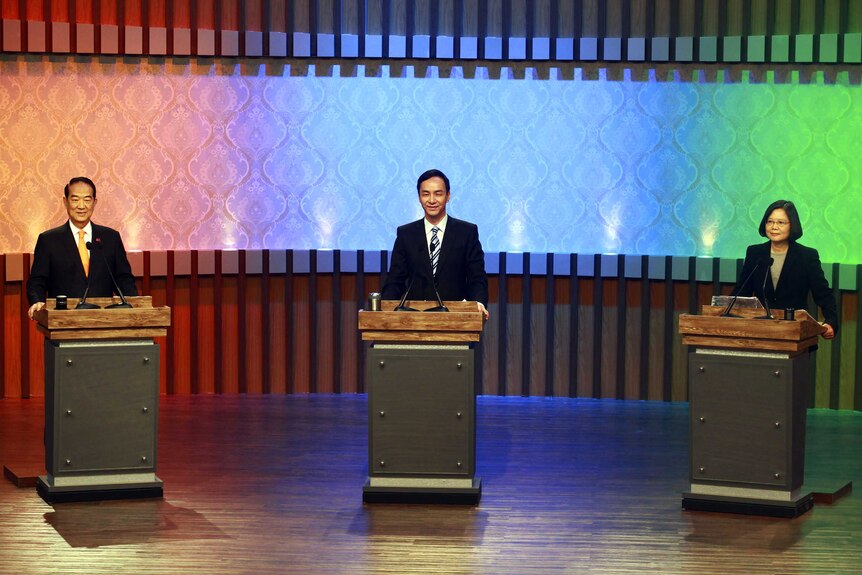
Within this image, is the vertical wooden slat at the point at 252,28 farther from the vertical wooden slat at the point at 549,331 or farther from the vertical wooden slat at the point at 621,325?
the vertical wooden slat at the point at 621,325

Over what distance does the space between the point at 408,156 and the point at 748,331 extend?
365 cm

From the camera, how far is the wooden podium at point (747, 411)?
4883 mm

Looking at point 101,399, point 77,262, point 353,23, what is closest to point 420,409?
point 101,399

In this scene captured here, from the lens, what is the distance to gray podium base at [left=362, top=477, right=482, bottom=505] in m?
5.07

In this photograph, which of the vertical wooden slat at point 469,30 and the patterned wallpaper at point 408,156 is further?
the vertical wooden slat at point 469,30

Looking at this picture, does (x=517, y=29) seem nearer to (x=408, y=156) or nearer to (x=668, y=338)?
(x=408, y=156)

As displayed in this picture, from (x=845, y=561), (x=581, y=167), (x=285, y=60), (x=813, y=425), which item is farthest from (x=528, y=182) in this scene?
(x=845, y=561)

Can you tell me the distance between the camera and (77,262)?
5.62 meters

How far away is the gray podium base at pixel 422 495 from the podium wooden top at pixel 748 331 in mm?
1183

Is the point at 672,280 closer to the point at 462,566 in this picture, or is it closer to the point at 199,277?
the point at 199,277

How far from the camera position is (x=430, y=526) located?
4.77m

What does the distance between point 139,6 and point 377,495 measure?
4.27 metres

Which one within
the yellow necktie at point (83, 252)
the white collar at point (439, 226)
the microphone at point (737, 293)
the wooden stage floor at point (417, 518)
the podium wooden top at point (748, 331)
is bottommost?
the wooden stage floor at point (417, 518)

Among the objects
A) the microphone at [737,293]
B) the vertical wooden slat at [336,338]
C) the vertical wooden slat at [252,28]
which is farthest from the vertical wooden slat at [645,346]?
the vertical wooden slat at [252,28]
